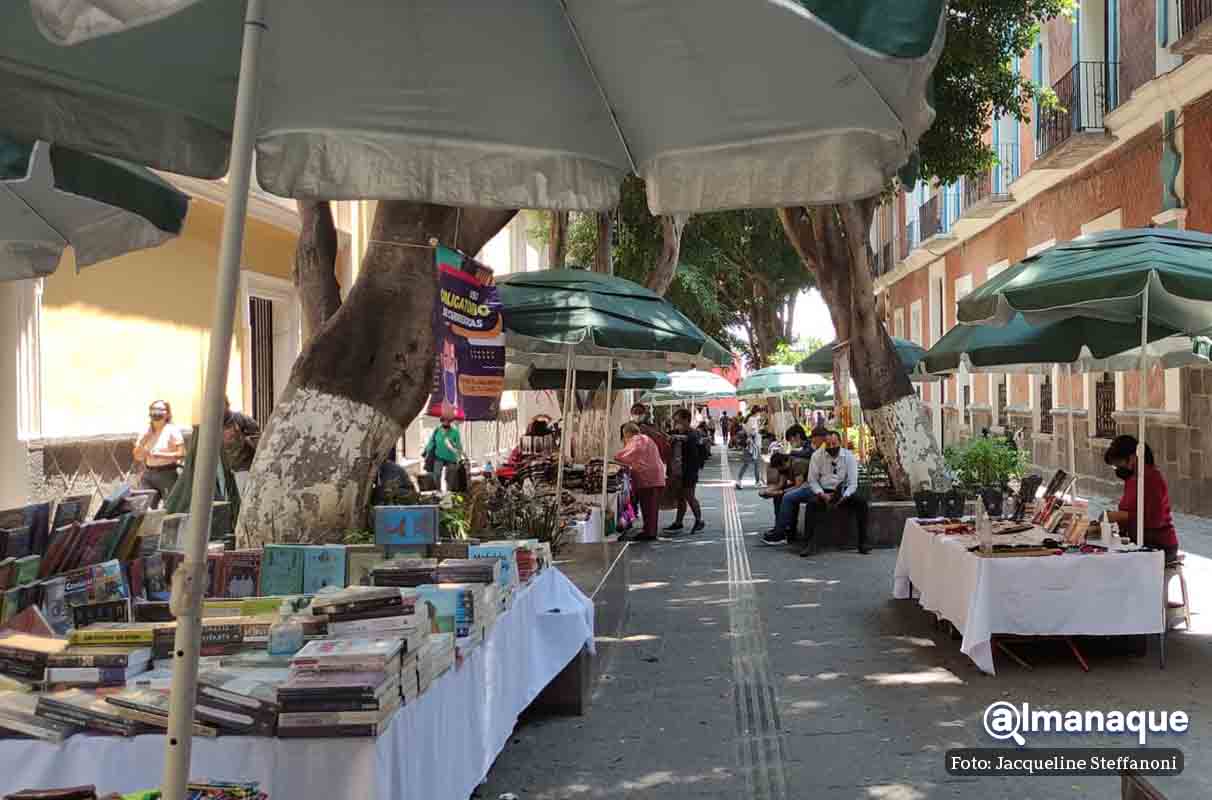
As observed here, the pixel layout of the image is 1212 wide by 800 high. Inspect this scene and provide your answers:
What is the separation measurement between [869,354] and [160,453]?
8.75 m

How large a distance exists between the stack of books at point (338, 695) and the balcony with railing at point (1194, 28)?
556 inches

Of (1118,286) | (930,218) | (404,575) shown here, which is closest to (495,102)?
(404,575)

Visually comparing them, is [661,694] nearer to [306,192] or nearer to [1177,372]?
[306,192]

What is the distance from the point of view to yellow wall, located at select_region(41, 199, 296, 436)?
11039 mm

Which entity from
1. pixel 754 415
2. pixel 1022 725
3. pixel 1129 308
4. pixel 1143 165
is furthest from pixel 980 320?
pixel 754 415

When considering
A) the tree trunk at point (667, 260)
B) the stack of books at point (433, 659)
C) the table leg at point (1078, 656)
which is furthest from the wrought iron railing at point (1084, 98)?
the stack of books at point (433, 659)

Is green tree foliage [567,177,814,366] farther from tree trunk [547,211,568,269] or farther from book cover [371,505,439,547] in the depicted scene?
book cover [371,505,439,547]

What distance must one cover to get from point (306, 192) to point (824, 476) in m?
11.2

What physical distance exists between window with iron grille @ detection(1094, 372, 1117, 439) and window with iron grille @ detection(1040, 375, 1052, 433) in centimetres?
319

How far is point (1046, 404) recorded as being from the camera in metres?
25.1

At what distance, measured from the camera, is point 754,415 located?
3388 centimetres

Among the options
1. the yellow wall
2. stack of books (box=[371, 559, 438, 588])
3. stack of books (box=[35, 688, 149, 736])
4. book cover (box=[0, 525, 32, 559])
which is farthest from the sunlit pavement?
the yellow wall

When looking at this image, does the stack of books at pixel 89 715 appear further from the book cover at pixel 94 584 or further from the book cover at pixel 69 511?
the book cover at pixel 69 511

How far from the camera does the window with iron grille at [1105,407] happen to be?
68.0ft
